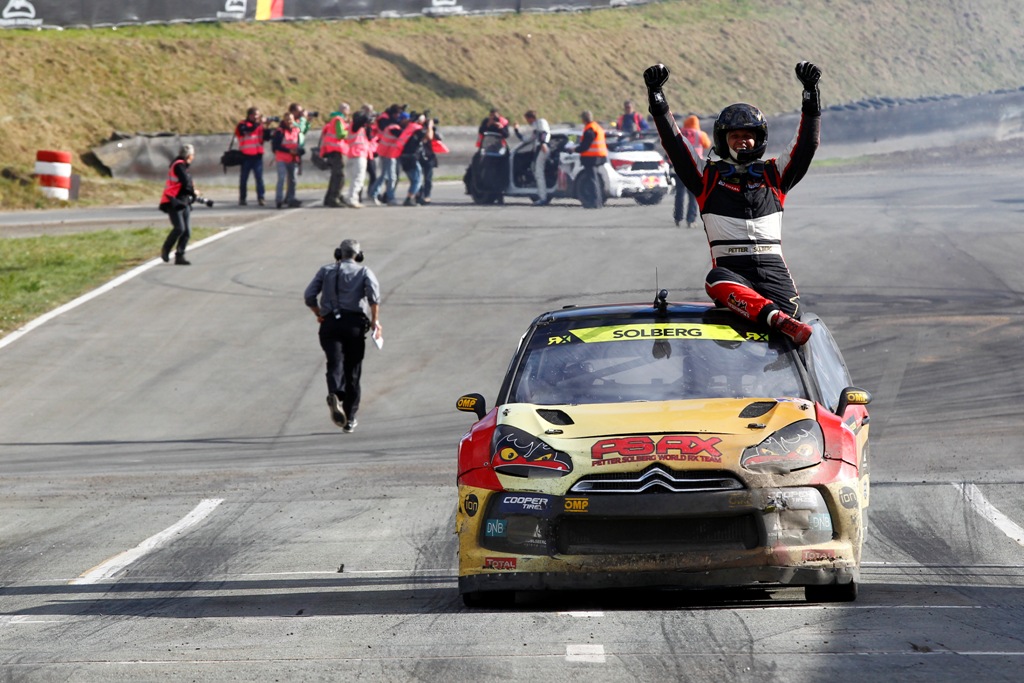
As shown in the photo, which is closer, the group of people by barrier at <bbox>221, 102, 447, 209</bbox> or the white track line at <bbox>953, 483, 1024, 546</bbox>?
the white track line at <bbox>953, 483, 1024, 546</bbox>

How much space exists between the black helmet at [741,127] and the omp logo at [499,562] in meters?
2.79

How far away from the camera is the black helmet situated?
26.0ft

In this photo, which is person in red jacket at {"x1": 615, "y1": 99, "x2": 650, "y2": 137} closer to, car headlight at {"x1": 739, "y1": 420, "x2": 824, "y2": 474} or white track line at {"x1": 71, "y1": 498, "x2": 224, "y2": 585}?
white track line at {"x1": 71, "y1": 498, "x2": 224, "y2": 585}

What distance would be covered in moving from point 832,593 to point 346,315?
9.09m

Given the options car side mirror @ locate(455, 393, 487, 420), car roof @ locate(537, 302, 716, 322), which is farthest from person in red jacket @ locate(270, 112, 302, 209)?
car side mirror @ locate(455, 393, 487, 420)

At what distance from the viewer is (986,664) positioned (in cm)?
523

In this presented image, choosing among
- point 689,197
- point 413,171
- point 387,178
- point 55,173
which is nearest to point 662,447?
point 689,197

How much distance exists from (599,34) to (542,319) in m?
48.6

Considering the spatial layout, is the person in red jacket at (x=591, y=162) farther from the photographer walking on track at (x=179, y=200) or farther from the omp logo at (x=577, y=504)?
the omp logo at (x=577, y=504)

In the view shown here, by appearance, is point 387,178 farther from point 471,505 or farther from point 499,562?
point 499,562

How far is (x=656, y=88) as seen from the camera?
8594 mm

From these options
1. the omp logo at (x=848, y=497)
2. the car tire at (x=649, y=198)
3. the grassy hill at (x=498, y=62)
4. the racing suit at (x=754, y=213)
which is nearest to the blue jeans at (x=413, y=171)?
the car tire at (x=649, y=198)

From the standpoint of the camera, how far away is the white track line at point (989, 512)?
27.4 feet

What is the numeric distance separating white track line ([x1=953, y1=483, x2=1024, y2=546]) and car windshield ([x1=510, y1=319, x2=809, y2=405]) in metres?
1.94
